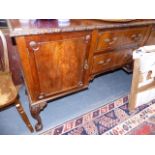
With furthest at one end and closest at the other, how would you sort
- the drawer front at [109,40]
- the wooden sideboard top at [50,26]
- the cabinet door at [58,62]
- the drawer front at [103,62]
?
the drawer front at [103,62], the drawer front at [109,40], the cabinet door at [58,62], the wooden sideboard top at [50,26]

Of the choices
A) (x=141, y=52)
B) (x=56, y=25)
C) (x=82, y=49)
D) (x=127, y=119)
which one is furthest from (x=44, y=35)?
(x=127, y=119)

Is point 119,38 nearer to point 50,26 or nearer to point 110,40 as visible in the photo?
point 110,40

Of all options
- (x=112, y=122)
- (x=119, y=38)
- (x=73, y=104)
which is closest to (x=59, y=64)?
(x=119, y=38)

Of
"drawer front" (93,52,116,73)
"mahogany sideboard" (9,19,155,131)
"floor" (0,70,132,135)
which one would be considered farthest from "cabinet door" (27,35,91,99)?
"floor" (0,70,132,135)

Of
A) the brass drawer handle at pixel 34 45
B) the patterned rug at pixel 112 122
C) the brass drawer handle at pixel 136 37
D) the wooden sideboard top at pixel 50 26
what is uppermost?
the wooden sideboard top at pixel 50 26

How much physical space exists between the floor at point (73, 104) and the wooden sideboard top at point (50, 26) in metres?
0.81

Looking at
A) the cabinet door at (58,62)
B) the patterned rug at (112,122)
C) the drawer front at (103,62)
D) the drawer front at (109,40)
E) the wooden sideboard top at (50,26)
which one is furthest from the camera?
the patterned rug at (112,122)

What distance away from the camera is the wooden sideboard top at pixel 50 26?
757 millimetres

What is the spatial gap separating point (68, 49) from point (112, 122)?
81 cm

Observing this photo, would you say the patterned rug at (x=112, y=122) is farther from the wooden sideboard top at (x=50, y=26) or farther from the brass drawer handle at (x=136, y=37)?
the wooden sideboard top at (x=50, y=26)

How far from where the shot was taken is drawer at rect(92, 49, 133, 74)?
3.82ft

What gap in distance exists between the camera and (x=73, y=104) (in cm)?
150

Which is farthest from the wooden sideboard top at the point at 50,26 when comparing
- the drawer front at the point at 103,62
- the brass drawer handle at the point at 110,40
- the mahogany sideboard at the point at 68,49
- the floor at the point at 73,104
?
the floor at the point at 73,104
